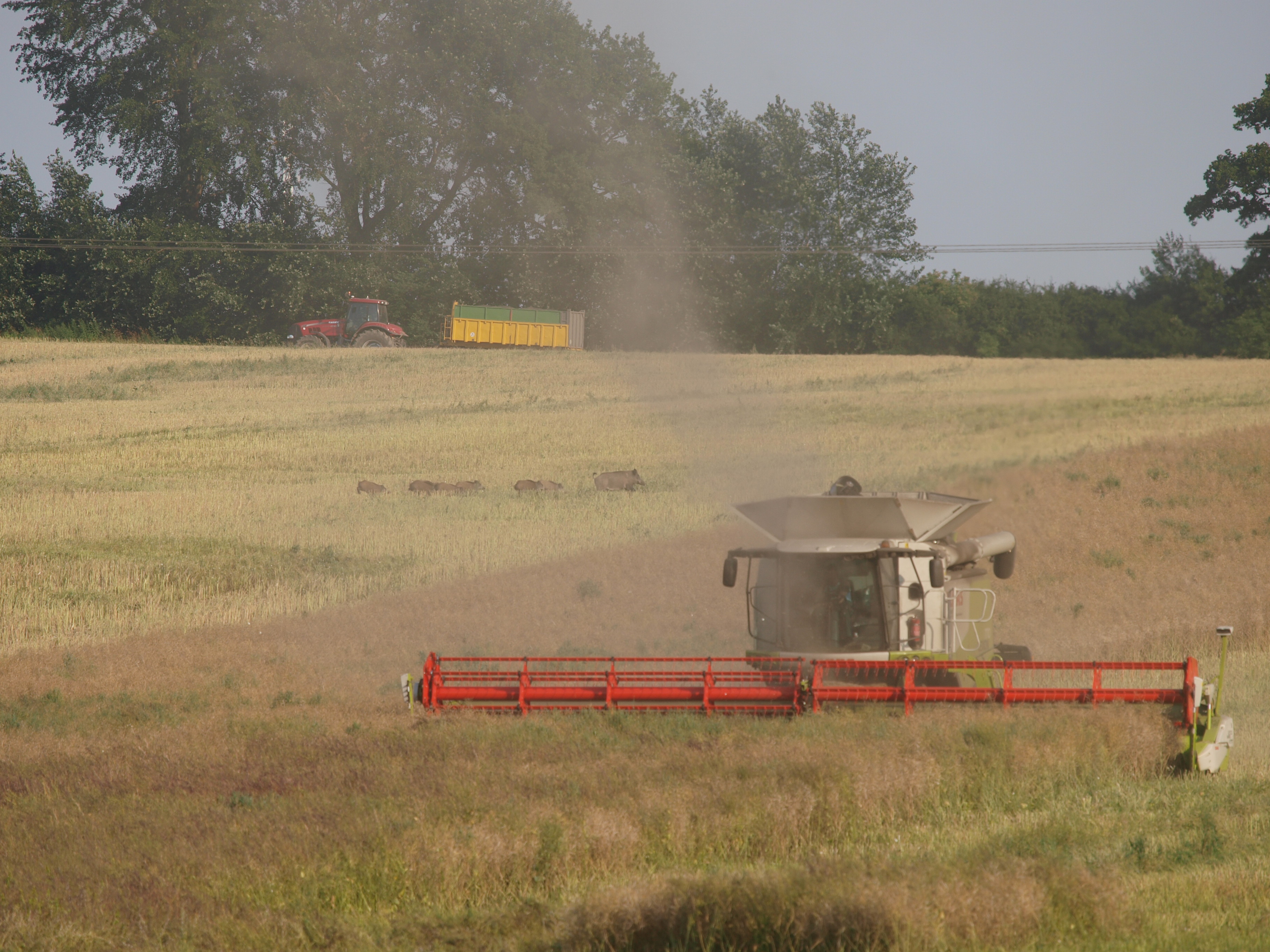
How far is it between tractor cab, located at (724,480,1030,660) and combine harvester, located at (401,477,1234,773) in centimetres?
2

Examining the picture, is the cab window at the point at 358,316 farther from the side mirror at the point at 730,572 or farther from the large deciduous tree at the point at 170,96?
the side mirror at the point at 730,572

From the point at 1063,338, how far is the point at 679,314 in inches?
1299

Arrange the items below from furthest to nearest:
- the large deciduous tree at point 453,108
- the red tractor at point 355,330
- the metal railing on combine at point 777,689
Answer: the large deciduous tree at point 453,108
the red tractor at point 355,330
the metal railing on combine at point 777,689

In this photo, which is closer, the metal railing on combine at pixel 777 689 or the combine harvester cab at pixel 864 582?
the metal railing on combine at pixel 777 689

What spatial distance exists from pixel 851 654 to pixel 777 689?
3.44ft

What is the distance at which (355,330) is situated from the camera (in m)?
57.2

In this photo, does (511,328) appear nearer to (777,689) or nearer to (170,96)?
(170,96)

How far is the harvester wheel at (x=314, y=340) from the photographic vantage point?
5744 cm

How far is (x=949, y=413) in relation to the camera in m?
25.7

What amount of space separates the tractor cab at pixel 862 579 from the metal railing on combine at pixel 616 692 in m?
0.62

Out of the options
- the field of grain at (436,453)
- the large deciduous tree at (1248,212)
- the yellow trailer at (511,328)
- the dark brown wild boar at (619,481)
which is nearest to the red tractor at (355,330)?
the yellow trailer at (511,328)

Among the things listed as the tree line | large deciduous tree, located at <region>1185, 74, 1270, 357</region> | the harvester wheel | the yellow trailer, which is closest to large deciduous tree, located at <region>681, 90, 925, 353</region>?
the tree line

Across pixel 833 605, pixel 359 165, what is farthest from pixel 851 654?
pixel 359 165

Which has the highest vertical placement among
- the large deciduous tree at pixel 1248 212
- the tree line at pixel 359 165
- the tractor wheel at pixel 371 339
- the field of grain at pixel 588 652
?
the tree line at pixel 359 165
